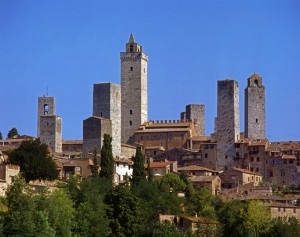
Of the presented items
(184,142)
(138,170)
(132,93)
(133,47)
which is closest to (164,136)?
(184,142)

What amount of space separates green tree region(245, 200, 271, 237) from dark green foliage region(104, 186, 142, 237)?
857cm


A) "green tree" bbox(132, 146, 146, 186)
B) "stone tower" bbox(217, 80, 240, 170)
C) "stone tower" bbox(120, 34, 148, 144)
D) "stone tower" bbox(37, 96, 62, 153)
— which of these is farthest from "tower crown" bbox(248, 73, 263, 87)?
"green tree" bbox(132, 146, 146, 186)

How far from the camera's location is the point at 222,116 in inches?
4075

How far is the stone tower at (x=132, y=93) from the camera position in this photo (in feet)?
363

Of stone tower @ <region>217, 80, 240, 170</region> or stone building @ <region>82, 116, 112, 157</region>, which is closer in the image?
stone building @ <region>82, 116, 112, 157</region>

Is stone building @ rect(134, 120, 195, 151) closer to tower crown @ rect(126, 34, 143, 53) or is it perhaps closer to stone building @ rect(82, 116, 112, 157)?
tower crown @ rect(126, 34, 143, 53)

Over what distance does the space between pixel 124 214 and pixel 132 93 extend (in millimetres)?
46228

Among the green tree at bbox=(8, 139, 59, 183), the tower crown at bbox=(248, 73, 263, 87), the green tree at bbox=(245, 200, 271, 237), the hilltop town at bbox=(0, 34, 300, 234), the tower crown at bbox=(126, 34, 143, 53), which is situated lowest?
the green tree at bbox=(245, 200, 271, 237)

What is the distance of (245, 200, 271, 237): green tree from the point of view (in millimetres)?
71750

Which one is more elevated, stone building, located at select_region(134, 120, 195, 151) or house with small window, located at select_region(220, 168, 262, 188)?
stone building, located at select_region(134, 120, 195, 151)

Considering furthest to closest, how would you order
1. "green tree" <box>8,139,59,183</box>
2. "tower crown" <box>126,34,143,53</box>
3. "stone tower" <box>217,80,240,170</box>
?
"tower crown" <box>126,34,143,53</box>
"stone tower" <box>217,80,240,170</box>
"green tree" <box>8,139,59,183</box>

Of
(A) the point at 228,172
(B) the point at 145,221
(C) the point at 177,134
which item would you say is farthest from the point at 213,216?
(C) the point at 177,134

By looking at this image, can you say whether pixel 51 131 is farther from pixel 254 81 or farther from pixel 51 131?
pixel 254 81

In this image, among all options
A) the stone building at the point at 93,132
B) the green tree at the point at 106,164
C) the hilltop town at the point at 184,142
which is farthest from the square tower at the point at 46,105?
the green tree at the point at 106,164
